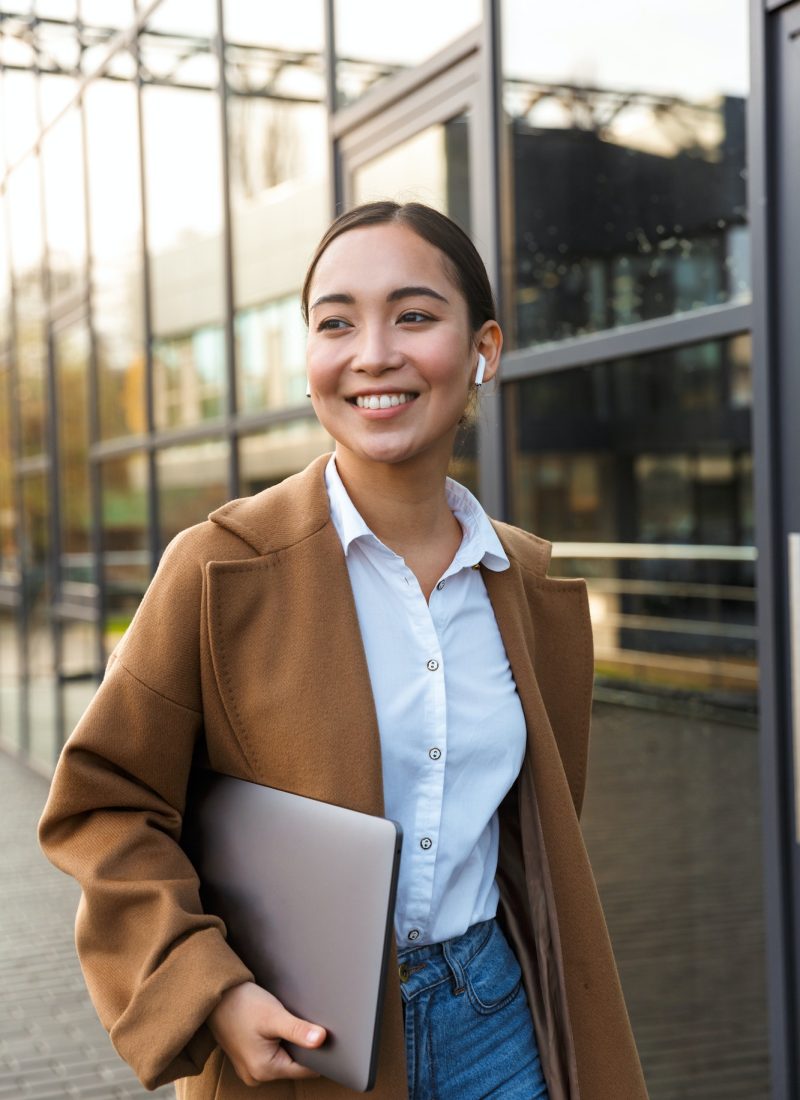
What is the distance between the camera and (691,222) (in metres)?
3.87

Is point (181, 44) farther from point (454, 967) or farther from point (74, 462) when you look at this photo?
point (454, 967)

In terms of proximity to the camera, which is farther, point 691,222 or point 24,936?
point 24,936

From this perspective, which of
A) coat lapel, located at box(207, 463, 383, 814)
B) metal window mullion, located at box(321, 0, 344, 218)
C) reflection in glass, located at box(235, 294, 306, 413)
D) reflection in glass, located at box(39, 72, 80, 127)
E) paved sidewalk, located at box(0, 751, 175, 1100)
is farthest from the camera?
reflection in glass, located at box(39, 72, 80, 127)

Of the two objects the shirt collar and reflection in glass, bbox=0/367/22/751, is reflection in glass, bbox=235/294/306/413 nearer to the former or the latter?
the shirt collar

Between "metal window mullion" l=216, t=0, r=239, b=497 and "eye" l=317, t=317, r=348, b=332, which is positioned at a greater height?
"metal window mullion" l=216, t=0, r=239, b=497

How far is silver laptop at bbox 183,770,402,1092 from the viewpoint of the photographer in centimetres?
154

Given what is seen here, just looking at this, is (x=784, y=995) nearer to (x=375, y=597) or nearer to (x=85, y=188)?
(x=375, y=597)

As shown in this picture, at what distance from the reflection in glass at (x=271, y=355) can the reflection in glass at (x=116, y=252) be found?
6.27 ft

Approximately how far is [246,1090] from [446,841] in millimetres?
394

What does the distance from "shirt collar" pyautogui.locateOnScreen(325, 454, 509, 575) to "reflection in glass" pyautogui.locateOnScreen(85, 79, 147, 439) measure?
6.66 m

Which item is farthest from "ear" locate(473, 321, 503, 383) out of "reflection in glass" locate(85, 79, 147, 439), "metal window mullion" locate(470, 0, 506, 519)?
"reflection in glass" locate(85, 79, 147, 439)

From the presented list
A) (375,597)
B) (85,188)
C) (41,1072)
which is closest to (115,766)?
(375,597)

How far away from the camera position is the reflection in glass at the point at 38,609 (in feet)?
36.1

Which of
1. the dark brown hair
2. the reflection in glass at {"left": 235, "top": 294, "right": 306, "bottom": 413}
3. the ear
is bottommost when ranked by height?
the ear
